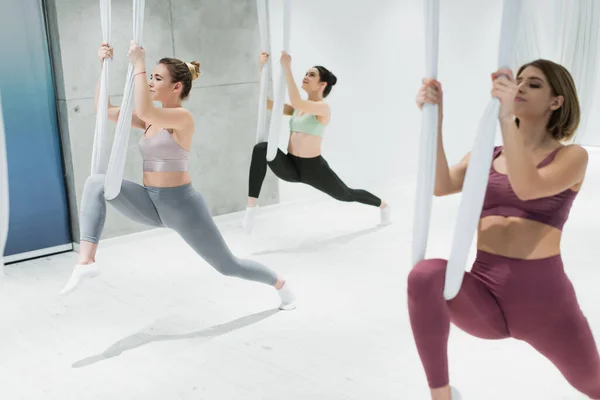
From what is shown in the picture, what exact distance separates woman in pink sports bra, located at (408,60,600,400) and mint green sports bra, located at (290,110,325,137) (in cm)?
283

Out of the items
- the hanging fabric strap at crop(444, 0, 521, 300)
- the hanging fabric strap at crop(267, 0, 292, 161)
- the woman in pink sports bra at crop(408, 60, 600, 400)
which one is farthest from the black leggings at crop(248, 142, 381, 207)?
the hanging fabric strap at crop(444, 0, 521, 300)

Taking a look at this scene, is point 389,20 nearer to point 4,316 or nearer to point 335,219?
point 335,219

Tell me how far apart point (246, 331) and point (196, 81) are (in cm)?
277

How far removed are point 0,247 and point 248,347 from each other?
6.09 feet

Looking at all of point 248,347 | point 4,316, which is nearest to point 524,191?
point 248,347

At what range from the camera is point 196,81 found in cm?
551

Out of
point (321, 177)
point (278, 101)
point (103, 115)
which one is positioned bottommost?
point (321, 177)

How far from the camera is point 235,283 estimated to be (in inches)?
161

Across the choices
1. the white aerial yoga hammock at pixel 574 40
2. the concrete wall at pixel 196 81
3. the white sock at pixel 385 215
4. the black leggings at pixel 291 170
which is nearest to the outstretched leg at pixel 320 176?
the black leggings at pixel 291 170

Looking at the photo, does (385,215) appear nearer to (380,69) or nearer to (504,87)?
(380,69)

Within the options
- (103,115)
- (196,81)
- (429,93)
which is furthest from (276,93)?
(429,93)

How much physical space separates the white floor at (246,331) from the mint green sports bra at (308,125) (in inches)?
32.6

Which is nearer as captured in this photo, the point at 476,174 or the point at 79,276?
the point at 476,174

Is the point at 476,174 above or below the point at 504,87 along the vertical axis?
below
